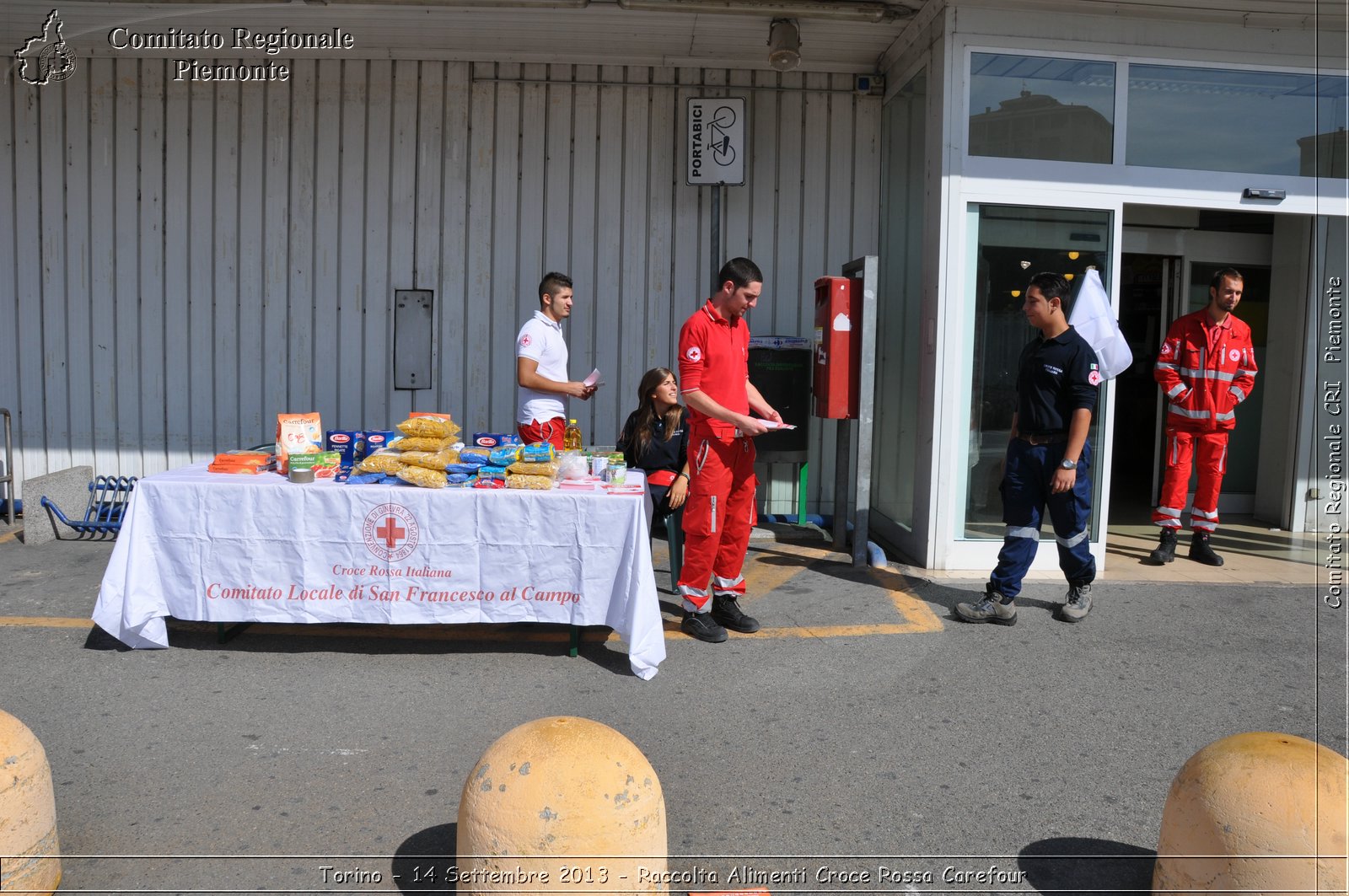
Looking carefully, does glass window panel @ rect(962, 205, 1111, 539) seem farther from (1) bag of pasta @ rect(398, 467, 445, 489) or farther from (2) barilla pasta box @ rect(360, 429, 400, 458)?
(2) barilla pasta box @ rect(360, 429, 400, 458)

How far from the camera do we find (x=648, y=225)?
8.30 metres

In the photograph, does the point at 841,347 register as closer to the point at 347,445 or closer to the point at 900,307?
the point at 900,307

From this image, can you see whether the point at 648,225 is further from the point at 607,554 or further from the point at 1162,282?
the point at 1162,282

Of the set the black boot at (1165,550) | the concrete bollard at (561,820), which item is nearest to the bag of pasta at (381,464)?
the concrete bollard at (561,820)

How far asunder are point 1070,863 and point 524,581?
108 inches

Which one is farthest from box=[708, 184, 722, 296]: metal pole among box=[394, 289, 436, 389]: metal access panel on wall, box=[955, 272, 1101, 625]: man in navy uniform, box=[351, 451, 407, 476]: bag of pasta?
box=[351, 451, 407, 476]: bag of pasta

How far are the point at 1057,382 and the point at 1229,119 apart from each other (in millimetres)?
2923

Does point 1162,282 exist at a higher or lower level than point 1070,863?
higher

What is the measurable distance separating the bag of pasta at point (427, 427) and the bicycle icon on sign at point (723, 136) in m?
3.75

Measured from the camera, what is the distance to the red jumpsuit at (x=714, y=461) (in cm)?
535

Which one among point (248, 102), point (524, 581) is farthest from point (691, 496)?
point (248, 102)

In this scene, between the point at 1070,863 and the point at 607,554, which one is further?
the point at 607,554

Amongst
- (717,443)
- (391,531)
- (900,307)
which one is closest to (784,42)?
(900,307)

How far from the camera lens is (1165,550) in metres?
7.55
